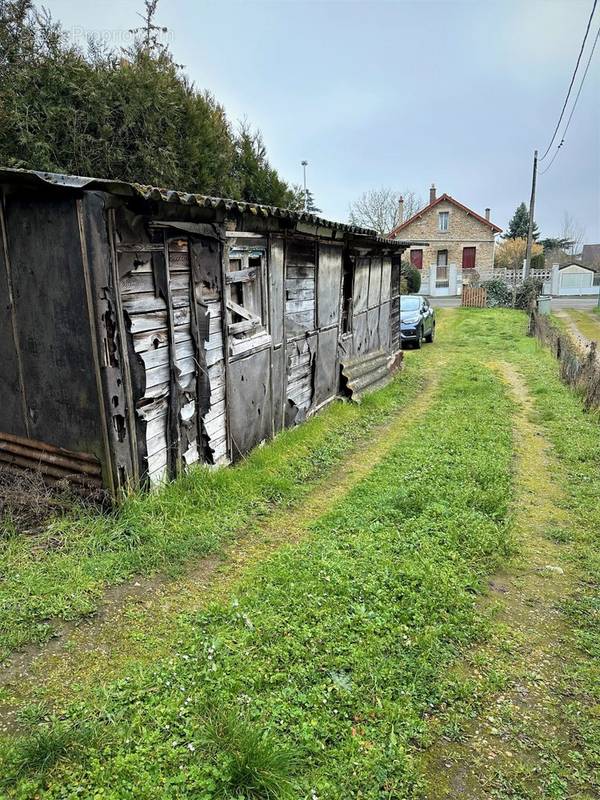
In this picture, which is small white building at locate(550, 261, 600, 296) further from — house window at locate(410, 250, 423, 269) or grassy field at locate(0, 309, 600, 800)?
grassy field at locate(0, 309, 600, 800)

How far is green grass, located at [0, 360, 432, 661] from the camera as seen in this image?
339cm

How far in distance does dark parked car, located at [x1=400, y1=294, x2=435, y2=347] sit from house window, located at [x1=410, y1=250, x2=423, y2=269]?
76.1ft

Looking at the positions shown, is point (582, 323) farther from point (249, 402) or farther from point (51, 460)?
point (51, 460)

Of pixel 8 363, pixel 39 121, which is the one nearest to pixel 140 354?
pixel 8 363

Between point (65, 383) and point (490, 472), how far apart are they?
15.0ft

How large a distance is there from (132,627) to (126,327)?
230 centimetres

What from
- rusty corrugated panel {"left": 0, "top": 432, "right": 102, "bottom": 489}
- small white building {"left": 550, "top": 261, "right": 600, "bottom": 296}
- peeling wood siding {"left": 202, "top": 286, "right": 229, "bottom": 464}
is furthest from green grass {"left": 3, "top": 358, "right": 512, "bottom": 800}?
small white building {"left": 550, "top": 261, "right": 600, "bottom": 296}

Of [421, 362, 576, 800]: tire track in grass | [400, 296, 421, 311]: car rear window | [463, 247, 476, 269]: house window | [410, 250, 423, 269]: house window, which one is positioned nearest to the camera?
[421, 362, 576, 800]: tire track in grass

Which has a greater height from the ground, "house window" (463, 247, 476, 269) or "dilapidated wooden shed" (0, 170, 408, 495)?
"house window" (463, 247, 476, 269)

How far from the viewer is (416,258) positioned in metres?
39.6

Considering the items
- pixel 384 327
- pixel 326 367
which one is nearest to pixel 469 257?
pixel 384 327

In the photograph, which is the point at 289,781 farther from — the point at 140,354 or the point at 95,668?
the point at 140,354

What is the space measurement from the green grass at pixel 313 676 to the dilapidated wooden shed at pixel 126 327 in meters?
1.61

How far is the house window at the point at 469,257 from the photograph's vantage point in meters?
38.0
